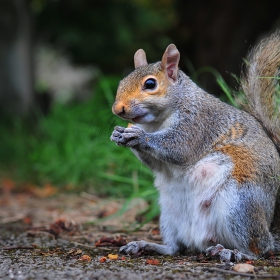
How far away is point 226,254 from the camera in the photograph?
90.2 inches

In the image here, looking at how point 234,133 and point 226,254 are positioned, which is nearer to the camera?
point 226,254

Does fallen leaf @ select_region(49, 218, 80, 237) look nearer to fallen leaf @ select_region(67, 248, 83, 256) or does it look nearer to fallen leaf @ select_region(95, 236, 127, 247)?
fallen leaf @ select_region(95, 236, 127, 247)

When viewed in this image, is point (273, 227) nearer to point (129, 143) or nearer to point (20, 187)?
point (129, 143)

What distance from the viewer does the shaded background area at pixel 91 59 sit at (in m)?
4.50

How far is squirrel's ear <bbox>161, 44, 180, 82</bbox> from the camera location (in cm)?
261

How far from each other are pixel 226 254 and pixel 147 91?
0.76m

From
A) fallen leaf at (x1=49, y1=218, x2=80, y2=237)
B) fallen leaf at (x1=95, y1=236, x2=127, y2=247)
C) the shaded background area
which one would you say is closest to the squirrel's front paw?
fallen leaf at (x1=95, y1=236, x2=127, y2=247)

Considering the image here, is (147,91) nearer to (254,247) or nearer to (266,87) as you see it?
(266,87)

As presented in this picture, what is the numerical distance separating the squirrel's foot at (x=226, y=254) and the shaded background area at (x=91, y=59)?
4.31ft

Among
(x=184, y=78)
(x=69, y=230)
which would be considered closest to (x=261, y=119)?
(x=184, y=78)

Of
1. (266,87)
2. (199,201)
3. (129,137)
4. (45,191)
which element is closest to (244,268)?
(199,201)

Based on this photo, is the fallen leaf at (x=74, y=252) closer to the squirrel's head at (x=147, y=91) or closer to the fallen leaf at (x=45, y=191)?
the squirrel's head at (x=147, y=91)

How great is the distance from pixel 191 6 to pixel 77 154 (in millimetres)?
2812

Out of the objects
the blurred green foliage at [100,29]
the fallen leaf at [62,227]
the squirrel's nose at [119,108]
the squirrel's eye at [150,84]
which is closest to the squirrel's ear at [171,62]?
the squirrel's eye at [150,84]
